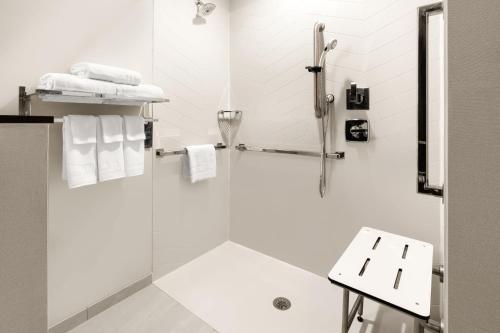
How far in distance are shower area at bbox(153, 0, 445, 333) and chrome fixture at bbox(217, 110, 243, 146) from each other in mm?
15

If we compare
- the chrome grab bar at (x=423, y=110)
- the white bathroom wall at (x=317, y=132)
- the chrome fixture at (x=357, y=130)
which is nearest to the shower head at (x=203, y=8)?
the white bathroom wall at (x=317, y=132)

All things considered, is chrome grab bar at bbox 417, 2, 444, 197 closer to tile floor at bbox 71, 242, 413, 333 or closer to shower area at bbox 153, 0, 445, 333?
shower area at bbox 153, 0, 445, 333

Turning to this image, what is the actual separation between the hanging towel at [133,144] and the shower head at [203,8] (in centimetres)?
101

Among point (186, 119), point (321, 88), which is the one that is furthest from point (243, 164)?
point (321, 88)

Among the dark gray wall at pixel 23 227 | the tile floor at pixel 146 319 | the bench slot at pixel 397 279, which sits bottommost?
the tile floor at pixel 146 319

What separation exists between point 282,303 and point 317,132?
1.20 metres

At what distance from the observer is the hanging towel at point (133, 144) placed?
1.59 metres

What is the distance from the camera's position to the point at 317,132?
1.98 m

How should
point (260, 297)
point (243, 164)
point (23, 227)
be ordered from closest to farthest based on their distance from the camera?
point (23, 227)
point (260, 297)
point (243, 164)

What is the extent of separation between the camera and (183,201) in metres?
2.17

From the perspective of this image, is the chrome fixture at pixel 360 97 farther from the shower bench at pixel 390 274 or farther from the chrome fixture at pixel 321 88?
the shower bench at pixel 390 274

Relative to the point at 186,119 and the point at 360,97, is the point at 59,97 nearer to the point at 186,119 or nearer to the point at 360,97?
the point at 186,119
